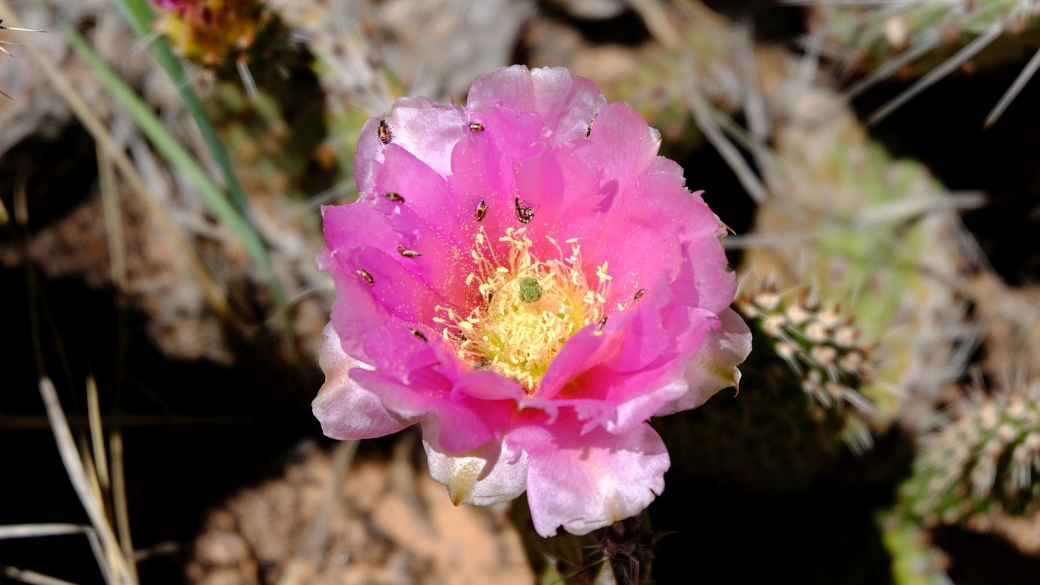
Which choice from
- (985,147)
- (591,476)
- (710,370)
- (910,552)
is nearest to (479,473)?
(591,476)

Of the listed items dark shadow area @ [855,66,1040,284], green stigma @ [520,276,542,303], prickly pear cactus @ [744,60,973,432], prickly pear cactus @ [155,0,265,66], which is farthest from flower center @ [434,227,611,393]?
dark shadow area @ [855,66,1040,284]

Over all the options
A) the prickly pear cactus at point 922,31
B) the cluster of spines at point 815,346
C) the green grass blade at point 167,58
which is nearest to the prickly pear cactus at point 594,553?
the cluster of spines at point 815,346

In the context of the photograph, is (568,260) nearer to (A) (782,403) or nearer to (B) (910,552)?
(A) (782,403)

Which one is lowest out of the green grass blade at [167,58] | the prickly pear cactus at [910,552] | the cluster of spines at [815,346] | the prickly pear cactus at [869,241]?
the prickly pear cactus at [910,552]

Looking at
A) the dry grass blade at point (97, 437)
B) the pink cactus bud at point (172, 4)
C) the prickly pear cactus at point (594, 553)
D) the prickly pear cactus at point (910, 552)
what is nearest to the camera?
the prickly pear cactus at point (594, 553)

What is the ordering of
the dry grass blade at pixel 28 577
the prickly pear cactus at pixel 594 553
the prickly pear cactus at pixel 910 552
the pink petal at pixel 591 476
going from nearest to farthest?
the pink petal at pixel 591 476 < the prickly pear cactus at pixel 594 553 < the dry grass blade at pixel 28 577 < the prickly pear cactus at pixel 910 552

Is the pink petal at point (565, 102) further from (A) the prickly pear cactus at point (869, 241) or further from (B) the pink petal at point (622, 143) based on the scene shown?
(A) the prickly pear cactus at point (869, 241)
